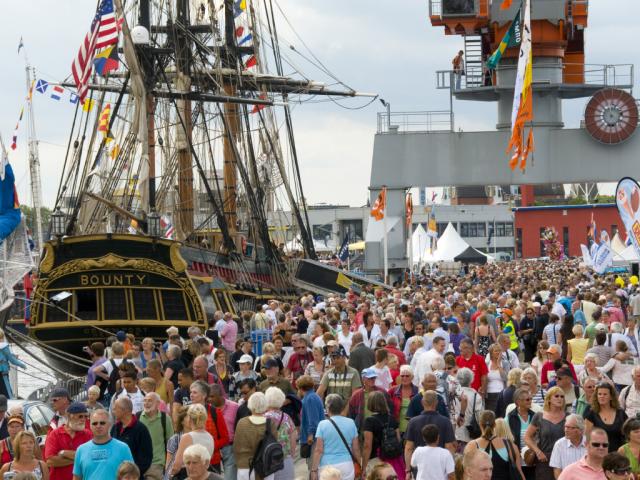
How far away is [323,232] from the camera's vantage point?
128 meters

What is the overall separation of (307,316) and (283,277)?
2015 centimetres

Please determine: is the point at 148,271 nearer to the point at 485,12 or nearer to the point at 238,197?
the point at 485,12

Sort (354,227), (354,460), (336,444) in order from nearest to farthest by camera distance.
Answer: (336,444) → (354,460) → (354,227)

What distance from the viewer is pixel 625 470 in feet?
29.9

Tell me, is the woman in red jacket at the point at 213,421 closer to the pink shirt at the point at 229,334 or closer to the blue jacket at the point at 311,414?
the blue jacket at the point at 311,414

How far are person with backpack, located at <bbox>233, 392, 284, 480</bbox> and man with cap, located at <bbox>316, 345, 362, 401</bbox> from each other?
2.57 m

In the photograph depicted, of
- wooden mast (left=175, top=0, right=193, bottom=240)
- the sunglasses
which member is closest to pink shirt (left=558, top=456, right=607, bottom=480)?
the sunglasses

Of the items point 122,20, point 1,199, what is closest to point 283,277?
point 122,20

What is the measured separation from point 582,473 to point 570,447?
62.3 inches

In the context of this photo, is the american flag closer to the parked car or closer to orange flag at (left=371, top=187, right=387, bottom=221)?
orange flag at (left=371, top=187, right=387, bottom=221)

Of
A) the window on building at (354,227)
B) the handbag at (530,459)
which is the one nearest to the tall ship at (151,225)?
the handbag at (530,459)

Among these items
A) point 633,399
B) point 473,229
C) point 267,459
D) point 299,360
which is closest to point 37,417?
point 267,459

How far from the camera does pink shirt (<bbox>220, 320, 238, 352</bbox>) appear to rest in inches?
936

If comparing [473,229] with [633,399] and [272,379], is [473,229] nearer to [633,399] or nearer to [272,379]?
[272,379]
